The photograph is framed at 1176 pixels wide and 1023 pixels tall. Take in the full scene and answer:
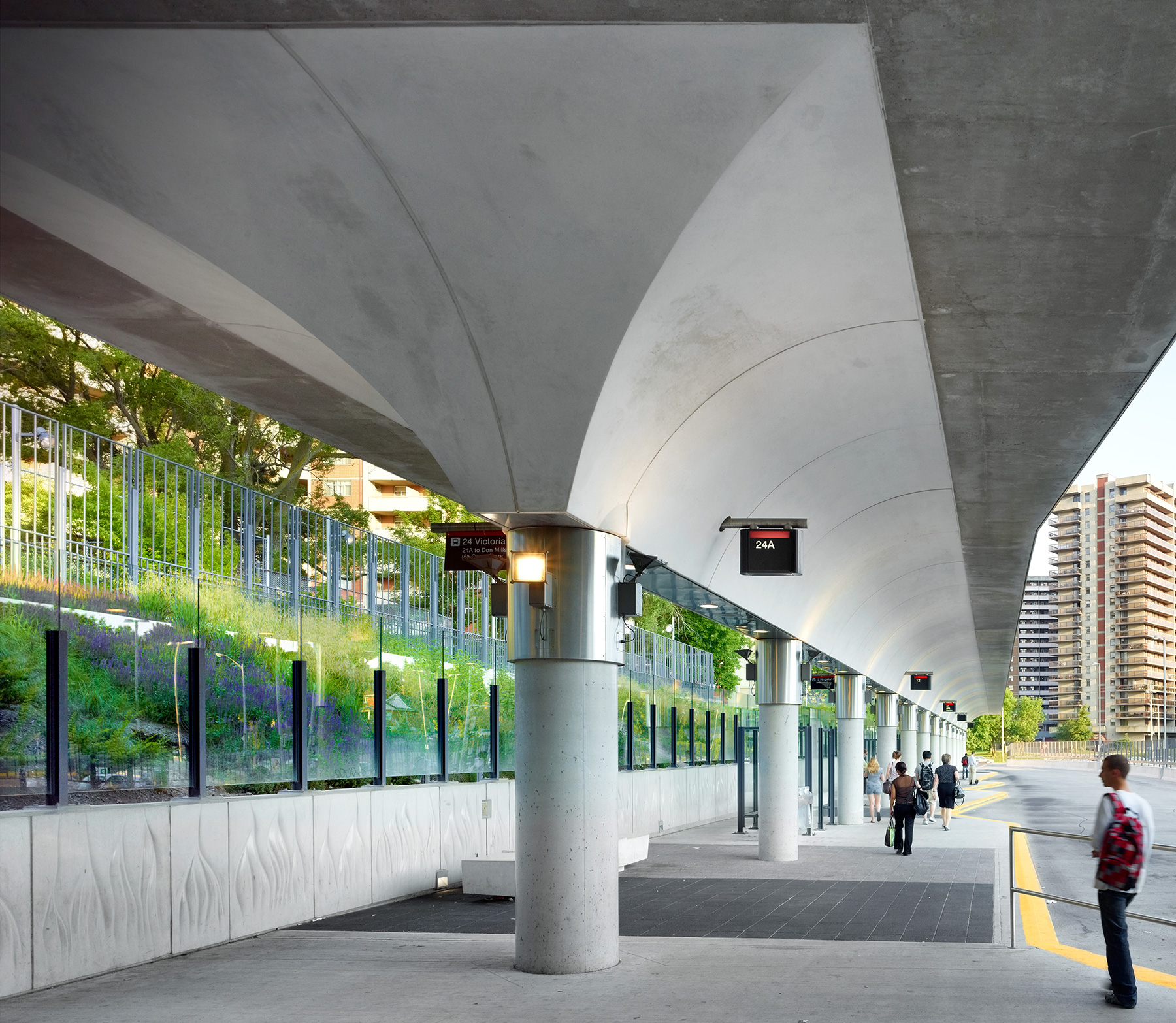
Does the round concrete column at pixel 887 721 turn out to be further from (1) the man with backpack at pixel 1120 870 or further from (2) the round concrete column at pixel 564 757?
(1) the man with backpack at pixel 1120 870

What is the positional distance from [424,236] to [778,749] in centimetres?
1445

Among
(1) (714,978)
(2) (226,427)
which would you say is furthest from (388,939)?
(2) (226,427)

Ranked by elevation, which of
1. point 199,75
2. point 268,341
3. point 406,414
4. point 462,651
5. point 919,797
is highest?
point 199,75

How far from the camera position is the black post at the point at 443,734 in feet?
56.2

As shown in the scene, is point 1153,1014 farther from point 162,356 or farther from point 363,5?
point 162,356

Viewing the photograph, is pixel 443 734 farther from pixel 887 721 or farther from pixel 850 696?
pixel 887 721

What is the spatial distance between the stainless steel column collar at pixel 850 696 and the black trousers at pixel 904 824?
8.49m

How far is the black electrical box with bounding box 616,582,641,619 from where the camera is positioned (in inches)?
406

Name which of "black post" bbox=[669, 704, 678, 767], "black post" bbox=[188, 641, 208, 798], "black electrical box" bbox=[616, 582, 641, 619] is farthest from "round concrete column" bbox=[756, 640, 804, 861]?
"black post" bbox=[188, 641, 208, 798]

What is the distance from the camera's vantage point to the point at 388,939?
11.5 metres

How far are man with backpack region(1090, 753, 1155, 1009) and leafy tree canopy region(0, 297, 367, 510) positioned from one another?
69.4 ft

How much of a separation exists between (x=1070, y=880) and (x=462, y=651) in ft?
29.5

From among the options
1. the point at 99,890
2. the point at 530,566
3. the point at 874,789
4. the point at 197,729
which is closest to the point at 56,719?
the point at 99,890

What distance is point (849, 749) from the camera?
1196 inches
